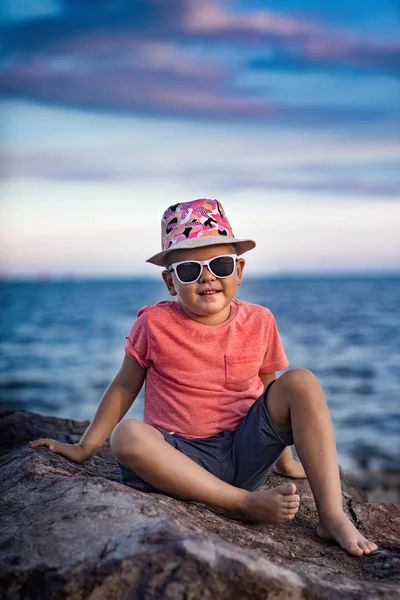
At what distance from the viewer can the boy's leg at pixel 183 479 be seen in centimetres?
281

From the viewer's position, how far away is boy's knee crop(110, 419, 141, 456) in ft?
9.32

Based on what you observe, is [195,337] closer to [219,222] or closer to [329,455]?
[219,222]

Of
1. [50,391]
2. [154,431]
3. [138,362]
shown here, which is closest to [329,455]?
[154,431]

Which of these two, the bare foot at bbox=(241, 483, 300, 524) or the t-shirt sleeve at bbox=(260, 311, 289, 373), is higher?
the t-shirt sleeve at bbox=(260, 311, 289, 373)

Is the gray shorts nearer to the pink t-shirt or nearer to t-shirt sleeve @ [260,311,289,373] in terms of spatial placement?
the pink t-shirt

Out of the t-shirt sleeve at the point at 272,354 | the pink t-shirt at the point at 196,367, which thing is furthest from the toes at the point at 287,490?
the t-shirt sleeve at the point at 272,354

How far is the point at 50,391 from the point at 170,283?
985 cm

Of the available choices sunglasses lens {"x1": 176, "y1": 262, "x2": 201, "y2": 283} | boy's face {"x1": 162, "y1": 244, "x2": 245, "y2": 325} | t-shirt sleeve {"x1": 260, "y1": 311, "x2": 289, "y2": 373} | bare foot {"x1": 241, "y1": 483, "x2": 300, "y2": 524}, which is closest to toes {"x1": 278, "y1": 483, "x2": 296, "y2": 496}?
bare foot {"x1": 241, "y1": 483, "x2": 300, "y2": 524}

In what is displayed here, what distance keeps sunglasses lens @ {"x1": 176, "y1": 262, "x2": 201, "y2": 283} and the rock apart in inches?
38.2

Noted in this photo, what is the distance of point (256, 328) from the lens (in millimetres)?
3416

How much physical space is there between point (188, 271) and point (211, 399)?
1.92ft

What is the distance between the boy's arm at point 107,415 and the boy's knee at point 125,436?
47 centimetres

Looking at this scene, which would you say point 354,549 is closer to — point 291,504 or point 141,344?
point 291,504

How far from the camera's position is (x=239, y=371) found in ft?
10.9
